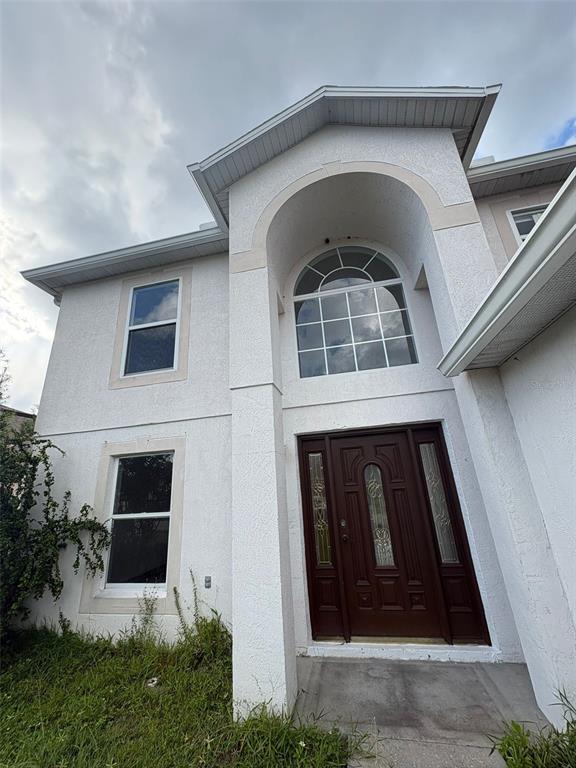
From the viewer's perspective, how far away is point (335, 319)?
16.0 feet

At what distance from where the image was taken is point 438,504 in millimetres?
3932

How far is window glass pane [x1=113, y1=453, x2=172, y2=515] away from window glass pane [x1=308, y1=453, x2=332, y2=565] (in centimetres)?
214

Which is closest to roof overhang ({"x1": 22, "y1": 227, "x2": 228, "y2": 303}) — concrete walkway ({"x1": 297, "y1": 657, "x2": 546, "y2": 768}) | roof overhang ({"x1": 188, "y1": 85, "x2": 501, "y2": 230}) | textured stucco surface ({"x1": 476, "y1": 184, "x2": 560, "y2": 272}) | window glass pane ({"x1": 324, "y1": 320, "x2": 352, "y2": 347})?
roof overhang ({"x1": 188, "y1": 85, "x2": 501, "y2": 230})

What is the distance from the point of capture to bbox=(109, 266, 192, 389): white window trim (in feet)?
16.0

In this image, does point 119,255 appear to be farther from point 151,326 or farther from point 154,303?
point 151,326

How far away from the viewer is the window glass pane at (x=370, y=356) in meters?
4.49

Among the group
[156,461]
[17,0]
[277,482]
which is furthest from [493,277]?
[17,0]

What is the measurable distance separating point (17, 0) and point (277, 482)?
7.99 m

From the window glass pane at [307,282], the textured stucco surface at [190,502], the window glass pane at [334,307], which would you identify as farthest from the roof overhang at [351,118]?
the textured stucco surface at [190,502]

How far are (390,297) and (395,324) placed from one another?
1.60 feet

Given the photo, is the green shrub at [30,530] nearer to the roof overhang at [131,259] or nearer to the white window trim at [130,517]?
the white window trim at [130,517]

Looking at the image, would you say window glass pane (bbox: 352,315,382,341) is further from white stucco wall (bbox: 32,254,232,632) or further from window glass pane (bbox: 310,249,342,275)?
white stucco wall (bbox: 32,254,232,632)

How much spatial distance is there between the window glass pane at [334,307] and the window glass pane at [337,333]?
4.5 inches

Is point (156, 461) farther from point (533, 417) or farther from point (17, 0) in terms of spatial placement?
point (17, 0)
